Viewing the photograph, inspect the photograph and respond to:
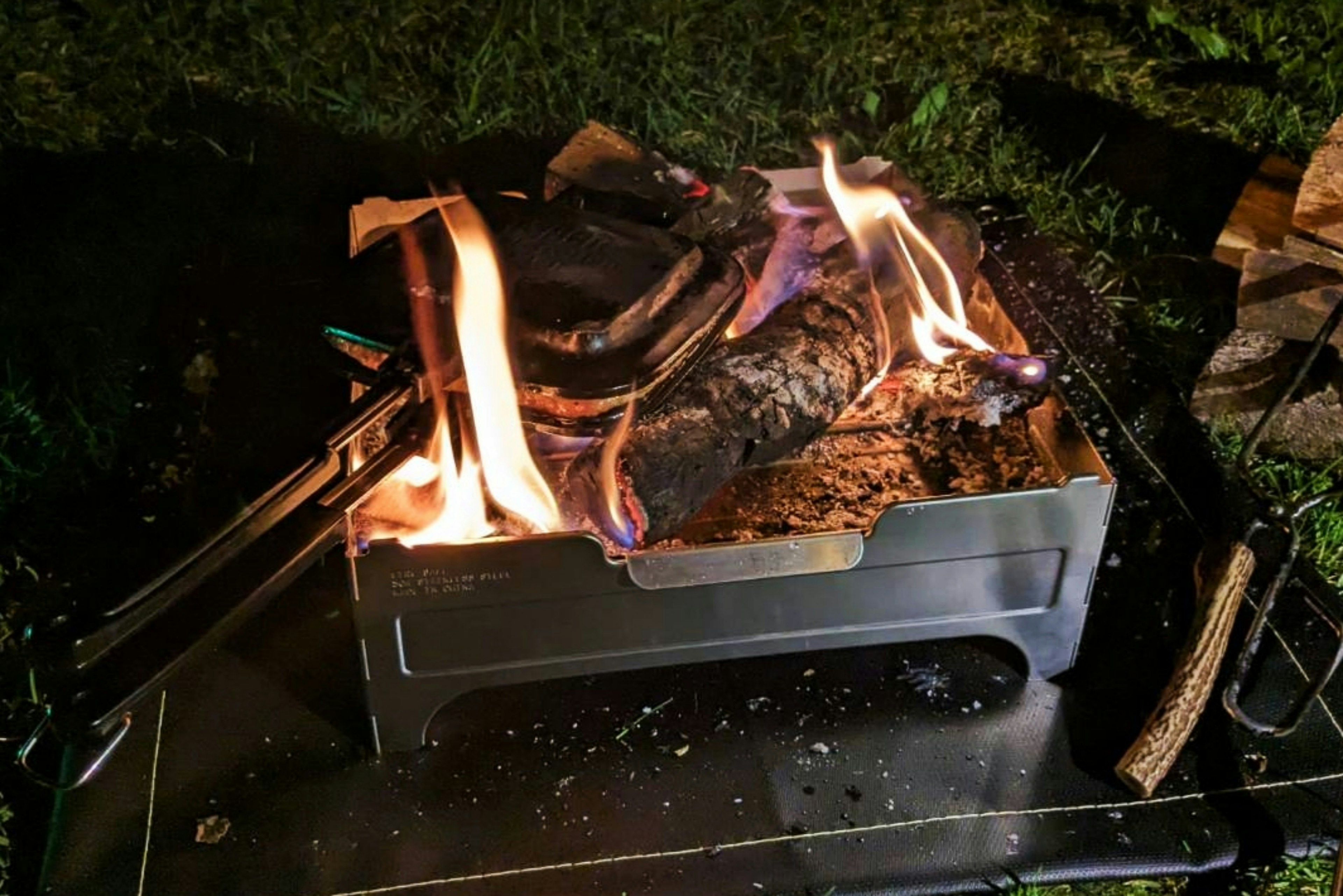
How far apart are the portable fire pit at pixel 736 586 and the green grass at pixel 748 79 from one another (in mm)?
1043

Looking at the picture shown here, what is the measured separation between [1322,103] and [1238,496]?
144 centimetres

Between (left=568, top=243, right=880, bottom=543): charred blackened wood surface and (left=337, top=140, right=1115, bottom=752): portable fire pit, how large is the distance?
0.08 m

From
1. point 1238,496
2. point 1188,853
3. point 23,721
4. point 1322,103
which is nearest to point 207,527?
point 23,721

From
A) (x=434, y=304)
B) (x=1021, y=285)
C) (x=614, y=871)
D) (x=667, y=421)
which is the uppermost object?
(x=434, y=304)

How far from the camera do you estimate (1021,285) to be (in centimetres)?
254

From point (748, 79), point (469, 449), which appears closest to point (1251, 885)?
point (469, 449)

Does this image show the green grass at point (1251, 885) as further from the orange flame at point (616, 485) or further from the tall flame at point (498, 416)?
the tall flame at point (498, 416)

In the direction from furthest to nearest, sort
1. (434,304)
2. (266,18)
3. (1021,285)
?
(266,18)
(1021,285)
(434,304)

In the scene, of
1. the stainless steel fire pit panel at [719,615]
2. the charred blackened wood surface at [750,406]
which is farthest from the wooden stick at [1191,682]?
the charred blackened wood surface at [750,406]

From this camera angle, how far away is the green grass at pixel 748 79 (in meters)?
2.70

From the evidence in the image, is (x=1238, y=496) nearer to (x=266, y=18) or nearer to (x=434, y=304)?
(x=434, y=304)

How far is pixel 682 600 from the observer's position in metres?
1.58

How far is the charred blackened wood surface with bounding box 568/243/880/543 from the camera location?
1587 millimetres

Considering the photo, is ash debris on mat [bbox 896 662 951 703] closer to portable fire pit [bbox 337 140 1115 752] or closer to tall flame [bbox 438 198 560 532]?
portable fire pit [bbox 337 140 1115 752]
